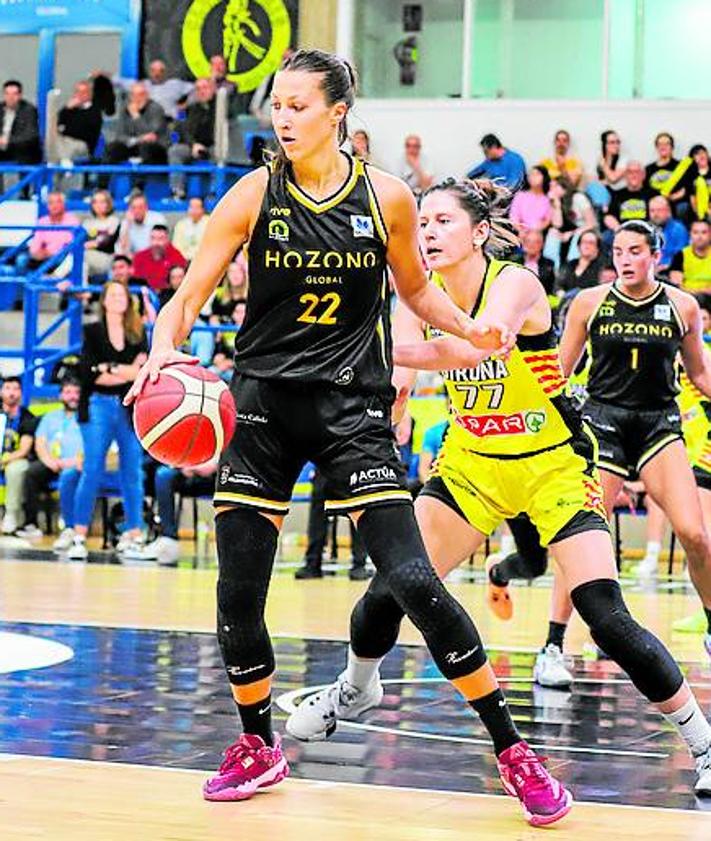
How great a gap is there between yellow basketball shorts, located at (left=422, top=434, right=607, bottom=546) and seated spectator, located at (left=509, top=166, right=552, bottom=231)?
1241 centimetres

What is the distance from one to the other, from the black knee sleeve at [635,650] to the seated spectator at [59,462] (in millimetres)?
9815

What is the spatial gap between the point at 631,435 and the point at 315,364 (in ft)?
11.5

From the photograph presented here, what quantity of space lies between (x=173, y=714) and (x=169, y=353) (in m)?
2.23

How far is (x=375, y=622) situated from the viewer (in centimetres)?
592

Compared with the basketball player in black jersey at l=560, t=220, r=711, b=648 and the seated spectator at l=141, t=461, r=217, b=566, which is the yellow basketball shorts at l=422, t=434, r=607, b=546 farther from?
the seated spectator at l=141, t=461, r=217, b=566

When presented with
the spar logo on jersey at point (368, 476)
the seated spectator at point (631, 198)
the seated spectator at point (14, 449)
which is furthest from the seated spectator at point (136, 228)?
the spar logo on jersey at point (368, 476)

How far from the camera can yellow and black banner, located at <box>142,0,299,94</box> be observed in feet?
73.4

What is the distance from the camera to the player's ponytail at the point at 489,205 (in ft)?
19.8

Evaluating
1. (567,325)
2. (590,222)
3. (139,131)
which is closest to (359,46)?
(139,131)

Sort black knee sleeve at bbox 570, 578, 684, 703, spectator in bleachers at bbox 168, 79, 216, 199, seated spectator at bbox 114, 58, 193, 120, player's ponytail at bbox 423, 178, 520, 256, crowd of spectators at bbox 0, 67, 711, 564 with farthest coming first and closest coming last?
seated spectator at bbox 114, 58, 193, 120 → spectator in bleachers at bbox 168, 79, 216, 199 → crowd of spectators at bbox 0, 67, 711, 564 → player's ponytail at bbox 423, 178, 520, 256 → black knee sleeve at bbox 570, 578, 684, 703

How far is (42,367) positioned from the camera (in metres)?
18.0

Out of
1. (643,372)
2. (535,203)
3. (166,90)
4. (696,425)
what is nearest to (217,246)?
(643,372)

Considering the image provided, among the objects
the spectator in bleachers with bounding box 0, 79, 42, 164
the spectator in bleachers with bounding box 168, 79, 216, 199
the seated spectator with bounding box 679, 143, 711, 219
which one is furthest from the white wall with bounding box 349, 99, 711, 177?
the spectator in bleachers with bounding box 0, 79, 42, 164

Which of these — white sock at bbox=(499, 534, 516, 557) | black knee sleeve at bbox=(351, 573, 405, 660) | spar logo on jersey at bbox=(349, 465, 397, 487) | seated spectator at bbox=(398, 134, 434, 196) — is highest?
seated spectator at bbox=(398, 134, 434, 196)
